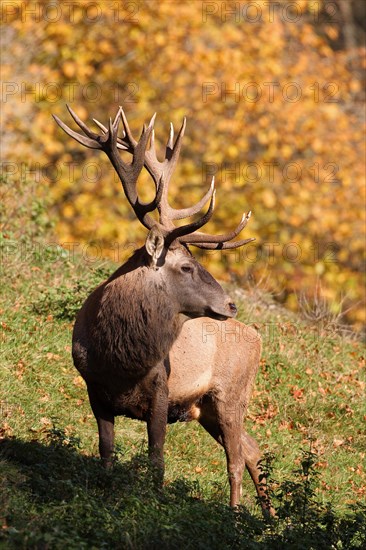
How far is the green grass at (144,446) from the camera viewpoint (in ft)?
20.4

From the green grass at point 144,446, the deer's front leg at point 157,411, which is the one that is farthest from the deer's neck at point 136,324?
the green grass at point 144,446

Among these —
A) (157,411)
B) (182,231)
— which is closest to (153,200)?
(182,231)

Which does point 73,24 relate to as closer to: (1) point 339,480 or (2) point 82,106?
(2) point 82,106

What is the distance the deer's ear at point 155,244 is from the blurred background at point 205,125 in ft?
27.8

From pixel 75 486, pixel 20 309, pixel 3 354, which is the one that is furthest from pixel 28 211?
pixel 75 486

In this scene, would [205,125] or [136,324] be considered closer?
[136,324]

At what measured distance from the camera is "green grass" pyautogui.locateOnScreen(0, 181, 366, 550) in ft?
20.4

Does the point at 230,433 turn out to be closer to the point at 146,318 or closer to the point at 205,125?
the point at 146,318

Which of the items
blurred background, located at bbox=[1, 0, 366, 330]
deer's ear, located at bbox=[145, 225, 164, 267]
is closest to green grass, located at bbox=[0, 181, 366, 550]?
deer's ear, located at bbox=[145, 225, 164, 267]

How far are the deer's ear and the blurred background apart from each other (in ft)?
27.8

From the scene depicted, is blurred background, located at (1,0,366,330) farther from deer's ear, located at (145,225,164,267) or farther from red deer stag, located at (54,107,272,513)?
deer's ear, located at (145,225,164,267)

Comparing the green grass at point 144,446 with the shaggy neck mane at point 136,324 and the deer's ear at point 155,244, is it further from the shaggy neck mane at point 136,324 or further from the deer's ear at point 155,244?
the deer's ear at point 155,244

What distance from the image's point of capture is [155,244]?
7277 mm

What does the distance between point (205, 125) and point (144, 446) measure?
34.6ft
